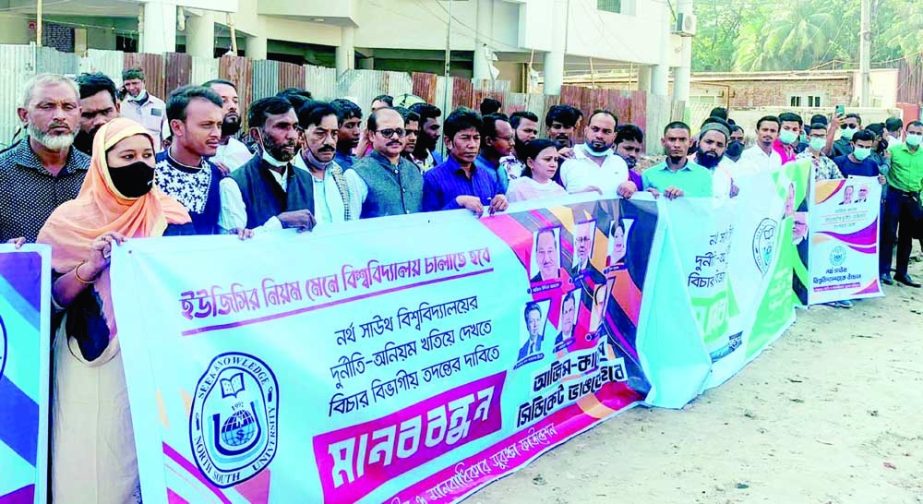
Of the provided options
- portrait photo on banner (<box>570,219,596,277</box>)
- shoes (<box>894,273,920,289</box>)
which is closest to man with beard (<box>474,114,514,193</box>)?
portrait photo on banner (<box>570,219,596,277</box>)

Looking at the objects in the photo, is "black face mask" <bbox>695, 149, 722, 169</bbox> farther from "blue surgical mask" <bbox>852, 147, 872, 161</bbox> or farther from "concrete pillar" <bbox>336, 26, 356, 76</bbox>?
"concrete pillar" <bbox>336, 26, 356, 76</bbox>

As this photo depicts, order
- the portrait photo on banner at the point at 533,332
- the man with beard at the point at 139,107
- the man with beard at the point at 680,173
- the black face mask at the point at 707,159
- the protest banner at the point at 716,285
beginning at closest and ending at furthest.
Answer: the portrait photo on banner at the point at 533,332, the protest banner at the point at 716,285, the man with beard at the point at 680,173, the black face mask at the point at 707,159, the man with beard at the point at 139,107

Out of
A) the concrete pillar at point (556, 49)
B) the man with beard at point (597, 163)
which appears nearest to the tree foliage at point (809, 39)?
the concrete pillar at point (556, 49)

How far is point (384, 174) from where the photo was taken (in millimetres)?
5203

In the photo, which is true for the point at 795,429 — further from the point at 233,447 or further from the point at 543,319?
the point at 233,447

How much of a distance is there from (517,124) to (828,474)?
334 cm

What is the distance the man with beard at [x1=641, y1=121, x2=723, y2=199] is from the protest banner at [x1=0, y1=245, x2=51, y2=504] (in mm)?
4533

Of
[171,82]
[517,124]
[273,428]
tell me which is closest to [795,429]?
[517,124]

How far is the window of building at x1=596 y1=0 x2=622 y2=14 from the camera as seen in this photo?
25.0 meters

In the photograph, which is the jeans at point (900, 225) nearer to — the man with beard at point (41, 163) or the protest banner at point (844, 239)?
the protest banner at point (844, 239)

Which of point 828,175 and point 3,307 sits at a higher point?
point 828,175

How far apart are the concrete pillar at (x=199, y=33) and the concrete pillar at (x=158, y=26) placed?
200cm

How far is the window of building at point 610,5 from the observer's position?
25.0 m

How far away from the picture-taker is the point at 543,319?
503 centimetres
